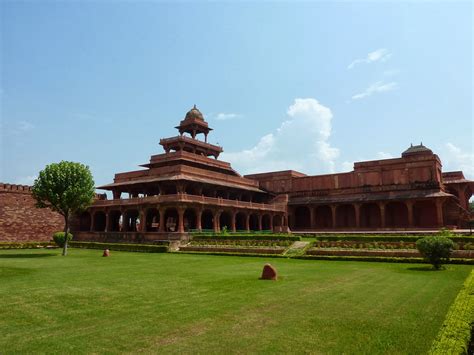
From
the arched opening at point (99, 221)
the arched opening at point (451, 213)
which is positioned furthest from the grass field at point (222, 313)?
the arched opening at point (451, 213)

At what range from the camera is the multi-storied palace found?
139 feet

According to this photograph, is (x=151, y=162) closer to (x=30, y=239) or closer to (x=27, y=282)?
(x=30, y=239)

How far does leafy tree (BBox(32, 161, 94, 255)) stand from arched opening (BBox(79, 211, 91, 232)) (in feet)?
66.4

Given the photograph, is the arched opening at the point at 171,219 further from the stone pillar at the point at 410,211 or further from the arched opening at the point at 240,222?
the stone pillar at the point at 410,211

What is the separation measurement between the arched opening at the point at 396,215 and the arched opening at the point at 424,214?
3.90 ft

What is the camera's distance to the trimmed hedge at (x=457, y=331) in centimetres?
631

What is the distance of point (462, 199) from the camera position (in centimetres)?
5175

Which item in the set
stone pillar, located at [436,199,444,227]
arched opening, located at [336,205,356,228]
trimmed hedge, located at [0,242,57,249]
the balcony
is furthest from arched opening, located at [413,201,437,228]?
trimmed hedge, located at [0,242,57,249]

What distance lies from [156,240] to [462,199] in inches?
1666

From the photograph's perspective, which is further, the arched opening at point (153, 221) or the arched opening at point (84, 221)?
the arched opening at point (84, 221)

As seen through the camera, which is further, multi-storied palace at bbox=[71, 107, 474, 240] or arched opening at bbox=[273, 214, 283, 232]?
arched opening at bbox=[273, 214, 283, 232]

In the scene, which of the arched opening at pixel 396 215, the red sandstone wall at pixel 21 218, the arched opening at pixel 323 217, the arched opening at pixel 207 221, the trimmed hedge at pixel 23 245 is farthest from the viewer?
the arched opening at pixel 323 217

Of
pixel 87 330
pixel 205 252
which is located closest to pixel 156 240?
pixel 205 252

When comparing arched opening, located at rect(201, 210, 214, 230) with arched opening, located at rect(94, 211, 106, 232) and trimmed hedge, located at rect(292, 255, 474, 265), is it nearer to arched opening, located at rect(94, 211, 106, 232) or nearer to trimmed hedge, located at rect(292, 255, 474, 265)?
arched opening, located at rect(94, 211, 106, 232)
